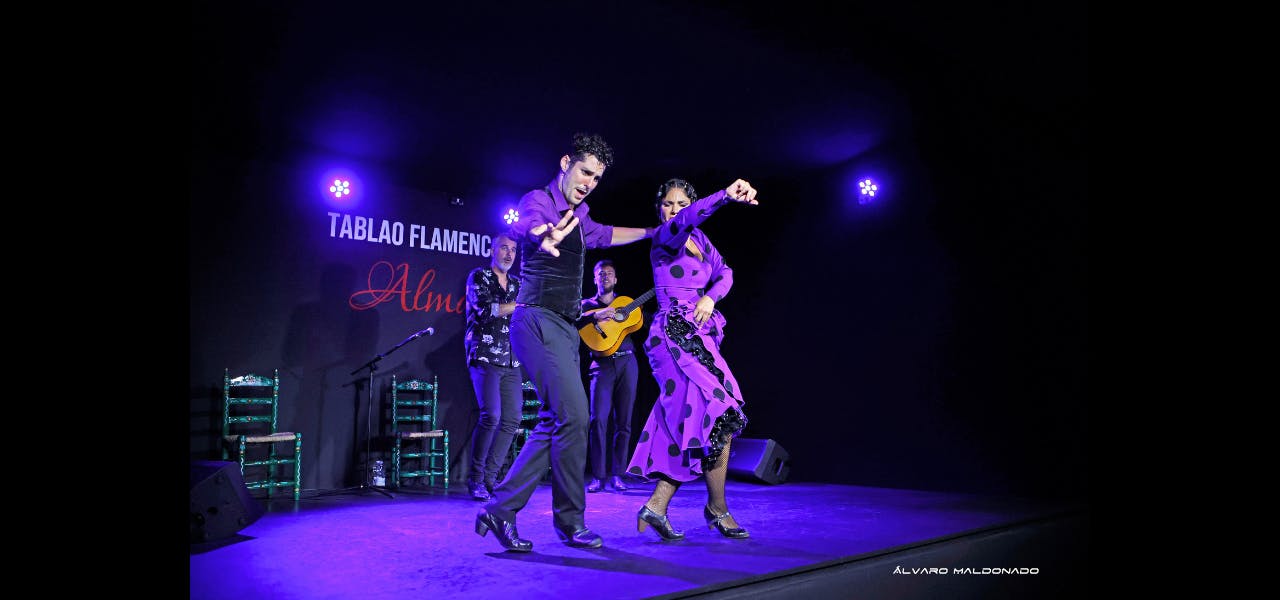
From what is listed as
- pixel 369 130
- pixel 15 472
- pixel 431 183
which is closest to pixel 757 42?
pixel 369 130

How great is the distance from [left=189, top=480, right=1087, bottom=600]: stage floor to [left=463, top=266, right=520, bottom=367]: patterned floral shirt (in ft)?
3.15

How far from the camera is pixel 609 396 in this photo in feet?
20.5

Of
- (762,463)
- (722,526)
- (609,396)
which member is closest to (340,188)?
(609,396)

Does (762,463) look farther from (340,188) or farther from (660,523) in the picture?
(340,188)

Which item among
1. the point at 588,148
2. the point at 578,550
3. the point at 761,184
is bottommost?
the point at 578,550

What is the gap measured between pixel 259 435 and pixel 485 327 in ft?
6.79

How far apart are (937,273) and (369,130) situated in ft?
15.0

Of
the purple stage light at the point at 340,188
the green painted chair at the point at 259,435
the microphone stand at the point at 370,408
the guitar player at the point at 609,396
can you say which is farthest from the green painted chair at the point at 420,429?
the purple stage light at the point at 340,188

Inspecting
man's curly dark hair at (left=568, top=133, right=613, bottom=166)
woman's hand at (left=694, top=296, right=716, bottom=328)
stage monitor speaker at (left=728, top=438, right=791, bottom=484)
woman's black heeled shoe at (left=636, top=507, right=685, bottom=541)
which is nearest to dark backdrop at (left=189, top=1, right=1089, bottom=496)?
stage monitor speaker at (left=728, top=438, right=791, bottom=484)

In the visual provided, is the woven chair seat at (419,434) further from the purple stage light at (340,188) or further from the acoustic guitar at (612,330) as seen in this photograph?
the purple stage light at (340,188)

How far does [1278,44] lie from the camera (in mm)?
3150

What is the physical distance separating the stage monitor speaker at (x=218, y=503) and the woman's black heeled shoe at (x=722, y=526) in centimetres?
211

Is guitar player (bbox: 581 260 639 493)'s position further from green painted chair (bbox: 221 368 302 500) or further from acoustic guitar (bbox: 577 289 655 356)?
green painted chair (bbox: 221 368 302 500)

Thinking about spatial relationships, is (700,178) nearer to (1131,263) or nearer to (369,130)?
(369,130)
